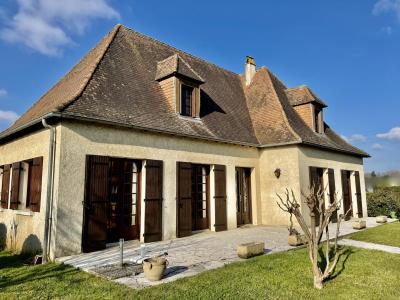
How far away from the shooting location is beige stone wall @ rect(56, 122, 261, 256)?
7.34 meters

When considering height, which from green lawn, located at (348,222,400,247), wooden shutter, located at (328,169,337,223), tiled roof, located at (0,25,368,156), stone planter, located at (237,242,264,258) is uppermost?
tiled roof, located at (0,25,368,156)

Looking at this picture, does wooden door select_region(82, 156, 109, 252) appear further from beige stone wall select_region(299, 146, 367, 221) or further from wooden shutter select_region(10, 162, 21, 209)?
beige stone wall select_region(299, 146, 367, 221)

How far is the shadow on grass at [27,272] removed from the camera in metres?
5.62

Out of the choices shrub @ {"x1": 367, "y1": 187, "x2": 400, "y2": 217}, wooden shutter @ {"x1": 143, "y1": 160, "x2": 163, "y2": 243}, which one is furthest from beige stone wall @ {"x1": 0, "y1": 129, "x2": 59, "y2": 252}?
shrub @ {"x1": 367, "y1": 187, "x2": 400, "y2": 217}

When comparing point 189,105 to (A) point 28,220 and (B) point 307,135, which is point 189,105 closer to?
(B) point 307,135

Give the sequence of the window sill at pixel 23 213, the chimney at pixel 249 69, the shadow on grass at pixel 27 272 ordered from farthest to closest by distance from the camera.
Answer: the chimney at pixel 249 69
the window sill at pixel 23 213
the shadow on grass at pixel 27 272

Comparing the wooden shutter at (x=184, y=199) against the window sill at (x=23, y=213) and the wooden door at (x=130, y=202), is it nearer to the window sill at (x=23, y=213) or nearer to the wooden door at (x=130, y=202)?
the wooden door at (x=130, y=202)

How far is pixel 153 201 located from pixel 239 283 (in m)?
4.40

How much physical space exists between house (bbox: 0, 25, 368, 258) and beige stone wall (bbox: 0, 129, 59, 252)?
0.04 meters

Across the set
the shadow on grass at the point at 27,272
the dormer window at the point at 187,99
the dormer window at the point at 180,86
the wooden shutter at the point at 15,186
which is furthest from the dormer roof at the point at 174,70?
the shadow on grass at the point at 27,272

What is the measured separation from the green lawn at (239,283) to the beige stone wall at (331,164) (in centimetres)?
574

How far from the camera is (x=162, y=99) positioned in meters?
10.9

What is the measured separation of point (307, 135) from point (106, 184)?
8912 millimetres

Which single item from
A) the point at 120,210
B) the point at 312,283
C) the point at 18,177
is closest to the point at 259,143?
the point at 120,210
